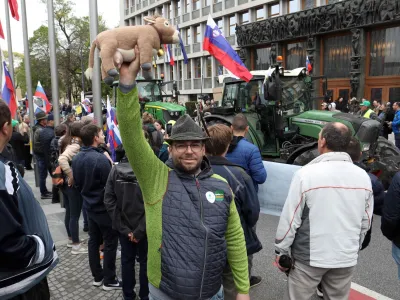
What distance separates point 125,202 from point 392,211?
7.20 ft

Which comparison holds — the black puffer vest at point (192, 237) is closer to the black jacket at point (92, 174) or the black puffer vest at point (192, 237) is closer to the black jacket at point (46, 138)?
the black jacket at point (92, 174)

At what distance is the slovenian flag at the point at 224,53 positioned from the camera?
7027mm

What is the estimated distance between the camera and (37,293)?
6.12 feet

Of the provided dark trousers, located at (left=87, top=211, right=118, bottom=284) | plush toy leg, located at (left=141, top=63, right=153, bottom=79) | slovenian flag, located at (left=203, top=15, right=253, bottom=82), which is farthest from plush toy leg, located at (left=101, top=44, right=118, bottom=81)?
slovenian flag, located at (left=203, top=15, right=253, bottom=82)

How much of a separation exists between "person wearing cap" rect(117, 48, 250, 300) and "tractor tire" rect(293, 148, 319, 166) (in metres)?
4.98

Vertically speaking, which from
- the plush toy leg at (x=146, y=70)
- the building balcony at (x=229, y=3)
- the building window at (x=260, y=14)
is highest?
the building balcony at (x=229, y=3)

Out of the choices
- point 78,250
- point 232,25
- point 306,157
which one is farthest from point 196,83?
point 78,250

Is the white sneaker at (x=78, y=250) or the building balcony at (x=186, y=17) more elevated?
the building balcony at (x=186, y=17)

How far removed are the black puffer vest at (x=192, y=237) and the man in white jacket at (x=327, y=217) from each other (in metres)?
0.71

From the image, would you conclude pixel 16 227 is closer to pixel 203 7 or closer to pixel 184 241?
pixel 184 241

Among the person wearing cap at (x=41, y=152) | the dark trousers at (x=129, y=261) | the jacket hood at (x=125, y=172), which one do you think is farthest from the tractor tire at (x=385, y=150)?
the person wearing cap at (x=41, y=152)

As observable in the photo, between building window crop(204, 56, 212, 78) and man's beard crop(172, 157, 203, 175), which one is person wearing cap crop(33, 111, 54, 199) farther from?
building window crop(204, 56, 212, 78)

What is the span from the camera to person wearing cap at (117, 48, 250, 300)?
1.96 m

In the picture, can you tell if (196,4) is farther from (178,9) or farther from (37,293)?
(37,293)
